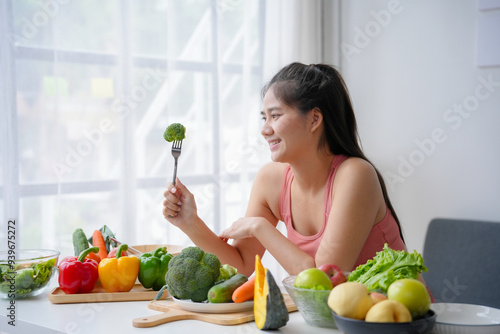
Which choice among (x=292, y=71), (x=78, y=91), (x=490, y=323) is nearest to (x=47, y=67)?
(x=78, y=91)

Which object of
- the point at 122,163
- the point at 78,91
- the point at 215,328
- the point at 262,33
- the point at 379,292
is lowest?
the point at 215,328

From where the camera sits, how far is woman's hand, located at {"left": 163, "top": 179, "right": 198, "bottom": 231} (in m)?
1.96

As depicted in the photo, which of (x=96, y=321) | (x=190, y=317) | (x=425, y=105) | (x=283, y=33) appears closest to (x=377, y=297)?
(x=190, y=317)

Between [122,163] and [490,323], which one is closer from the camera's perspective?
[490,323]

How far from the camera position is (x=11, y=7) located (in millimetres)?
2295

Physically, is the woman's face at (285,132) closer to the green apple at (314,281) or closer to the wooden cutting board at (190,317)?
the wooden cutting board at (190,317)

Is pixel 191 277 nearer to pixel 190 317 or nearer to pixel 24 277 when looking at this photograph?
pixel 190 317

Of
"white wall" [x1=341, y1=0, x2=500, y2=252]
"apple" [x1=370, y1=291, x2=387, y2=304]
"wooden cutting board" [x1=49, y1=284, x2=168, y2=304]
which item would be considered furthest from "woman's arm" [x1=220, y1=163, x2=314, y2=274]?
"white wall" [x1=341, y1=0, x2=500, y2=252]

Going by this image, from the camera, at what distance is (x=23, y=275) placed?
1544 mm

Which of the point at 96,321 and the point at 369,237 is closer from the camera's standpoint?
the point at 96,321

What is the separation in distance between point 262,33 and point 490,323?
2.71 m

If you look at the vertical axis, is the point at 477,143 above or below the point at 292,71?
below

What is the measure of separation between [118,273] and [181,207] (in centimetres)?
46

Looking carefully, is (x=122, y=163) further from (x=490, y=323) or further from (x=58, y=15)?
(x=490, y=323)
